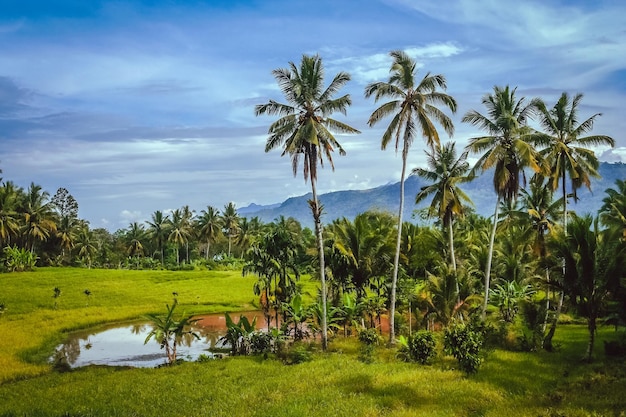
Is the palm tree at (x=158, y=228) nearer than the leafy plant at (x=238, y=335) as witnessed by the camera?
No

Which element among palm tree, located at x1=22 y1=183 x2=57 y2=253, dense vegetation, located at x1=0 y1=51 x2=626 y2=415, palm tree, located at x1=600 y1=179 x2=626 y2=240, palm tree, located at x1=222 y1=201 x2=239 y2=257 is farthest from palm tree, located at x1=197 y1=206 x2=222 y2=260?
palm tree, located at x1=600 y1=179 x2=626 y2=240

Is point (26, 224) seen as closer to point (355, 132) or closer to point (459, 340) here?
point (355, 132)

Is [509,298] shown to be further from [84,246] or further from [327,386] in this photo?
[84,246]

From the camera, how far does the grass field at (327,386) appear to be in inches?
635

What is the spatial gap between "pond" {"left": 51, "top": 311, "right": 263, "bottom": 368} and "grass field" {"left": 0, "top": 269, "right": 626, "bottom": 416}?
5.37 feet

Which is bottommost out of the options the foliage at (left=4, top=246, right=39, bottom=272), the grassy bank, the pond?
the pond

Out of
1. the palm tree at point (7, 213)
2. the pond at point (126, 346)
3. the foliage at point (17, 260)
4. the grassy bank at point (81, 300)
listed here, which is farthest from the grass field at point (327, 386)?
the palm tree at point (7, 213)

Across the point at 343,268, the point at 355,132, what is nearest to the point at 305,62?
the point at 355,132

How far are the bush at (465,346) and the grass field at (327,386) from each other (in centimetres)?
63

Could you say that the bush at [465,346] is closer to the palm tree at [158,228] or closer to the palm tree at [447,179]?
the palm tree at [447,179]

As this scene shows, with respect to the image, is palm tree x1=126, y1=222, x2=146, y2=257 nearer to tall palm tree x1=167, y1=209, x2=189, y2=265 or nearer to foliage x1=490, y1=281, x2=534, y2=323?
tall palm tree x1=167, y1=209, x2=189, y2=265

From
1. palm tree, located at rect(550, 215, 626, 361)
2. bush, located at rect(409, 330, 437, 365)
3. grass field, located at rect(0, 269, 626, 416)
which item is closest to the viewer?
grass field, located at rect(0, 269, 626, 416)

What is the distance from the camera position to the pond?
2711 cm

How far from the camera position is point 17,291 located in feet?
153
